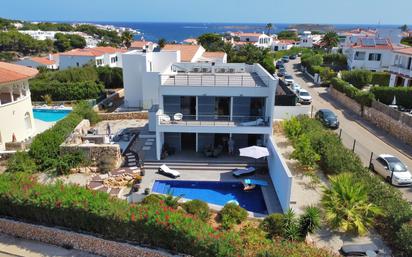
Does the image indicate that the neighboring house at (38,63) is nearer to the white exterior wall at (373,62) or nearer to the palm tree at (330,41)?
the white exterior wall at (373,62)

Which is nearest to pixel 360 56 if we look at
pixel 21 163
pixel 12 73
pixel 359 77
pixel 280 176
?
pixel 359 77

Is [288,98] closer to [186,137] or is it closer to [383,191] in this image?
[186,137]

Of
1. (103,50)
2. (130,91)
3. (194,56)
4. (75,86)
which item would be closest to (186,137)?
(130,91)

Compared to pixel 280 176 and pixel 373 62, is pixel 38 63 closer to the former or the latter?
pixel 373 62

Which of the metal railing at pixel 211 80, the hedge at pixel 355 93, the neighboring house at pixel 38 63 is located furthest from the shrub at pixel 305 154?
the neighboring house at pixel 38 63

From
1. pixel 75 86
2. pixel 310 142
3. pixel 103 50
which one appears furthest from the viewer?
pixel 103 50
